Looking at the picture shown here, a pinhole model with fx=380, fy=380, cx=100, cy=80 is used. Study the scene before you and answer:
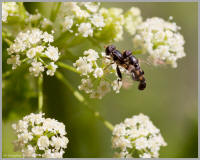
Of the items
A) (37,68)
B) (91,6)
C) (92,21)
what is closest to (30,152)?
(37,68)

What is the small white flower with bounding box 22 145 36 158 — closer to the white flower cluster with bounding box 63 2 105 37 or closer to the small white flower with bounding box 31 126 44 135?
the small white flower with bounding box 31 126 44 135

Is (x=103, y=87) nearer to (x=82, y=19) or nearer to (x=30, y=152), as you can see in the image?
(x=82, y=19)

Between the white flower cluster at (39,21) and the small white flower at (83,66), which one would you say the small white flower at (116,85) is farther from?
the white flower cluster at (39,21)

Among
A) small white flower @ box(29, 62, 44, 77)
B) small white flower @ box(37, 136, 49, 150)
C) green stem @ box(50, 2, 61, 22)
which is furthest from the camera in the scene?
green stem @ box(50, 2, 61, 22)

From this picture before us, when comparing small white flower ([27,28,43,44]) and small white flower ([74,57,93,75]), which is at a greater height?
small white flower ([27,28,43,44])

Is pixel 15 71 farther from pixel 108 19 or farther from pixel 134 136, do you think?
pixel 134 136

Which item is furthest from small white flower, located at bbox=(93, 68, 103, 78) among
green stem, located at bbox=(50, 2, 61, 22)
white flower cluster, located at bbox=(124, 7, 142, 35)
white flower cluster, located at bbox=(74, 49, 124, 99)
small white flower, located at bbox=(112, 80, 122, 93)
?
white flower cluster, located at bbox=(124, 7, 142, 35)

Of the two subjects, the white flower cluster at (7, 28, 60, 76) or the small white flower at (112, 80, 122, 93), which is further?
the small white flower at (112, 80, 122, 93)
